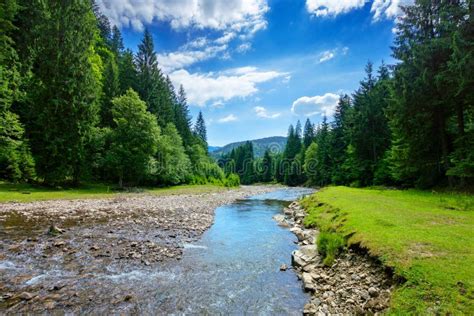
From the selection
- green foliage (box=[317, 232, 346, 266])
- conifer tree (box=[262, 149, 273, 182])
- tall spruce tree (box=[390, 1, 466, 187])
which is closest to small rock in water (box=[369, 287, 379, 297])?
green foliage (box=[317, 232, 346, 266])

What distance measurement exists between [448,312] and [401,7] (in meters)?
25.0

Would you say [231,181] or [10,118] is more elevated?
[10,118]

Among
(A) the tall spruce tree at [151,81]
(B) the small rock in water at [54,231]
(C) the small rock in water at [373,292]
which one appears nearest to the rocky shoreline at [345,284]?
(C) the small rock in water at [373,292]

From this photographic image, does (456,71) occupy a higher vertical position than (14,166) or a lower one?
higher

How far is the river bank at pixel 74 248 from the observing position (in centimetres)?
607

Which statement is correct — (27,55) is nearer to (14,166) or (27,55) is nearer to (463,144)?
(14,166)

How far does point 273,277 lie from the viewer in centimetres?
792

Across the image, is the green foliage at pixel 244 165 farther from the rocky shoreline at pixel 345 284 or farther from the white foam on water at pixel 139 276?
the white foam on water at pixel 139 276

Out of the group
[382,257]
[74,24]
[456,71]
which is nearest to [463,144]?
[456,71]

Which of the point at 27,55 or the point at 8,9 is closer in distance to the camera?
the point at 8,9

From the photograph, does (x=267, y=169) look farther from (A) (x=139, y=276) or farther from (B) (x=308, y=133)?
(A) (x=139, y=276)

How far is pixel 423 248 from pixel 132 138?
32570 mm

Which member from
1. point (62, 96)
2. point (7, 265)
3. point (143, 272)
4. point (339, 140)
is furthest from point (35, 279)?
point (339, 140)

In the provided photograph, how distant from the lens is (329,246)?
8.58 meters
